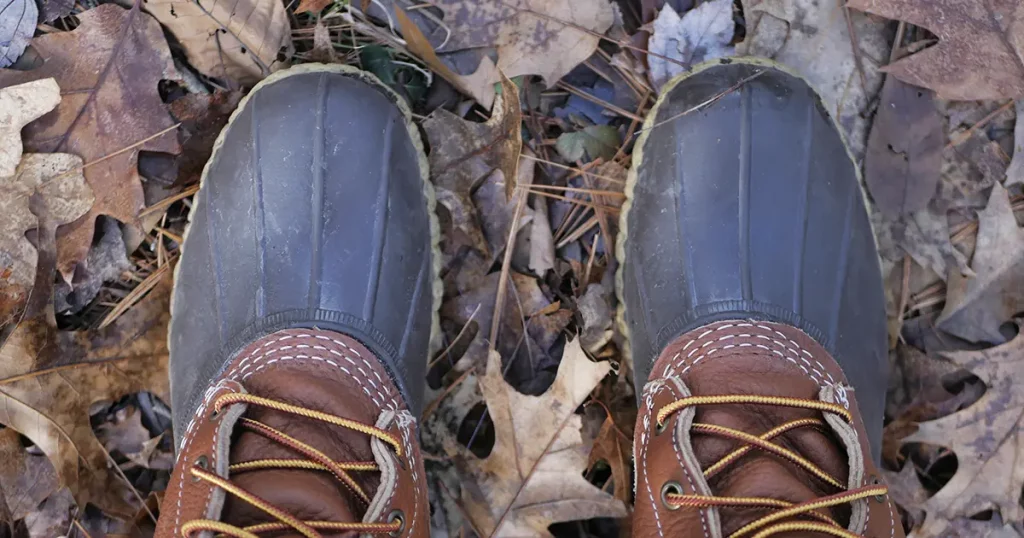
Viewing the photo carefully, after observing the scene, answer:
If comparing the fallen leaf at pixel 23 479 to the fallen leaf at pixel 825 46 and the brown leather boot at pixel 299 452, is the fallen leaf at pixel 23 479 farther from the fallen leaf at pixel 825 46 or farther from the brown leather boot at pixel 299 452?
the fallen leaf at pixel 825 46

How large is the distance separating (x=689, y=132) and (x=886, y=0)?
63cm

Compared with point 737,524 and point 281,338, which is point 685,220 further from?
point 281,338

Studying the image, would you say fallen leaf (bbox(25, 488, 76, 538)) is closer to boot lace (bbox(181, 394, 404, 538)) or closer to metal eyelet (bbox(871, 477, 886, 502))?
boot lace (bbox(181, 394, 404, 538))

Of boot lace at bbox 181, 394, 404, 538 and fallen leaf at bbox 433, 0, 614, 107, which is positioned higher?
fallen leaf at bbox 433, 0, 614, 107

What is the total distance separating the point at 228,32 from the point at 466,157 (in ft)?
2.36

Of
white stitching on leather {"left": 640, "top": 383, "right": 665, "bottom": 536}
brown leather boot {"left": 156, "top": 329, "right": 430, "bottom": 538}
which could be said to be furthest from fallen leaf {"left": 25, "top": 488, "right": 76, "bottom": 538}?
white stitching on leather {"left": 640, "top": 383, "right": 665, "bottom": 536}

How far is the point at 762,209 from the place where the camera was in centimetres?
186

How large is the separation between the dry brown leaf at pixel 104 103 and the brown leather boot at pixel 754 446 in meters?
1.48

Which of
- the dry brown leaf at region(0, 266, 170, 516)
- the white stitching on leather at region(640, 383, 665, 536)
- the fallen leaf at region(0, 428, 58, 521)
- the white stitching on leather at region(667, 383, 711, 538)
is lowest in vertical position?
the fallen leaf at region(0, 428, 58, 521)

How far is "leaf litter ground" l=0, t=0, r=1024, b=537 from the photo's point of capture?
194 cm

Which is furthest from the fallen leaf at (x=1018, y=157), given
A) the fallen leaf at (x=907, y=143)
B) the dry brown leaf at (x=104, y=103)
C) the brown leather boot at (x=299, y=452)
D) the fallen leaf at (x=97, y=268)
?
the fallen leaf at (x=97, y=268)

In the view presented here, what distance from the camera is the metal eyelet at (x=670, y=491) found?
1.45 metres

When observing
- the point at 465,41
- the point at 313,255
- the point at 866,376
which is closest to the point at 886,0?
the point at 866,376

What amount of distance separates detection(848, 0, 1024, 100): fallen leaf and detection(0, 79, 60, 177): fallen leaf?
7.02 feet
